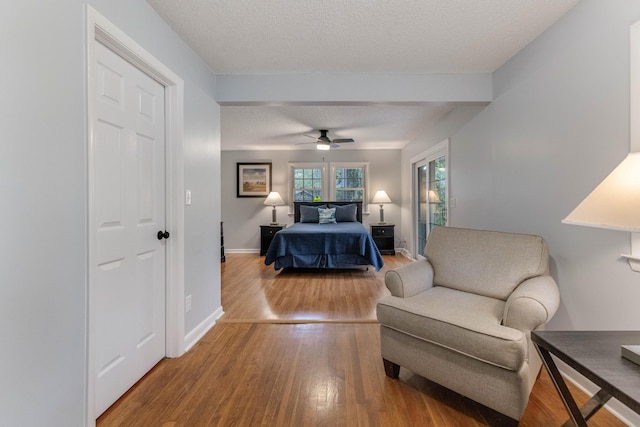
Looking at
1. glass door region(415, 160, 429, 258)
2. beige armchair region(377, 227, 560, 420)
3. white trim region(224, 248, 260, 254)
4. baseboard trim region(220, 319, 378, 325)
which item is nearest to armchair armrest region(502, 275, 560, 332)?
beige armchair region(377, 227, 560, 420)

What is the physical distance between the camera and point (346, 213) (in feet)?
19.8

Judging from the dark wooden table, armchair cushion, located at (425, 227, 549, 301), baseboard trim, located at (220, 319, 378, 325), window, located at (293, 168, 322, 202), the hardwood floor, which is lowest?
the hardwood floor

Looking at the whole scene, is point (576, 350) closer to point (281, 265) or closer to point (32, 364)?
point (32, 364)

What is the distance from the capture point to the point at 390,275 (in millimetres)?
1982

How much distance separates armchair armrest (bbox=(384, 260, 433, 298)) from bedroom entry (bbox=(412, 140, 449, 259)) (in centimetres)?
207

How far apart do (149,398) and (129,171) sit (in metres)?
1.31

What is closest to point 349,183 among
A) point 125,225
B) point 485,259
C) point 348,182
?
point 348,182

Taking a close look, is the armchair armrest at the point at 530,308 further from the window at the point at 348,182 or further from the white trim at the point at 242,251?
the white trim at the point at 242,251

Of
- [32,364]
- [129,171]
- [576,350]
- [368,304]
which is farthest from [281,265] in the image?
[576,350]

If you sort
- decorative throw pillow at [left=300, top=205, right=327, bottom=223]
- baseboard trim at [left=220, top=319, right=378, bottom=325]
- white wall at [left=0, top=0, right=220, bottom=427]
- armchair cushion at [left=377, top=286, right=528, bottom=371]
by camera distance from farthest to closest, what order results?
decorative throw pillow at [left=300, top=205, right=327, bottom=223]
baseboard trim at [left=220, top=319, right=378, bottom=325]
armchair cushion at [left=377, top=286, right=528, bottom=371]
white wall at [left=0, top=0, right=220, bottom=427]

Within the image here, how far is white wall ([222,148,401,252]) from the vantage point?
6.52 meters

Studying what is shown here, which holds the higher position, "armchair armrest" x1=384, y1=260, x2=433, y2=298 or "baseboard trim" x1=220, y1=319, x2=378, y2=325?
"armchair armrest" x1=384, y1=260, x2=433, y2=298

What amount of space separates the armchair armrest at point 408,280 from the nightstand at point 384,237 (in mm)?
3995

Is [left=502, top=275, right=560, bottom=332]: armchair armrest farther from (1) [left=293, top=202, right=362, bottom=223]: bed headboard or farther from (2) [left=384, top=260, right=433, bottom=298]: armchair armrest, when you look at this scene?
(1) [left=293, top=202, right=362, bottom=223]: bed headboard
